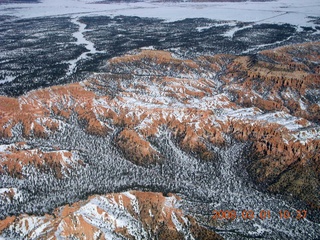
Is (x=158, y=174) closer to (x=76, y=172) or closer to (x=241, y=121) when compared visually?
(x=76, y=172)

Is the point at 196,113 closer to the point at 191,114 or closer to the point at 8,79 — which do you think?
the point at 191,114

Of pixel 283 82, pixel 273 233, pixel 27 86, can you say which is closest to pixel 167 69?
pixel 283 82

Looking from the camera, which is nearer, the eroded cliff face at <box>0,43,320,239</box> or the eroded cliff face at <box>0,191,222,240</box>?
the eroded cliff face at <box>0,191,222,240</box>
